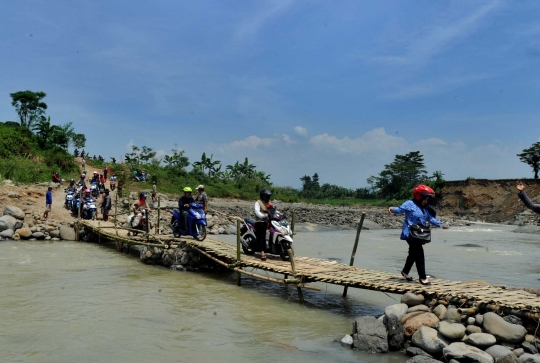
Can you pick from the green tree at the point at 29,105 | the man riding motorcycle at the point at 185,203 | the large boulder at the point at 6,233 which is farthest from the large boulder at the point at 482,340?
the green tree at the point at 29,105

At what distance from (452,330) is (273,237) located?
172 inches

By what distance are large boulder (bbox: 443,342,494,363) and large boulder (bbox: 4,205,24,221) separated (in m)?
16.8

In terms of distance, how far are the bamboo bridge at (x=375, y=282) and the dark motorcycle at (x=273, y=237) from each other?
196mm

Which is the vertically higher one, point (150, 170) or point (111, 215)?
point (150, 170)

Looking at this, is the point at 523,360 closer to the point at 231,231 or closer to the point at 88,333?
the point at 88,333

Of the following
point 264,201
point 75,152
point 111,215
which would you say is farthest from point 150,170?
point 264,201

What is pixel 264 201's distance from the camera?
8.79 meters

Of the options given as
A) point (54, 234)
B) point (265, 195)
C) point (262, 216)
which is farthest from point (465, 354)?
point (54, 234)

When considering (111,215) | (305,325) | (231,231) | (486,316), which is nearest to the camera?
(486,316)

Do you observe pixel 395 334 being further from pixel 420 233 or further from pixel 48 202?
pixel 48 202

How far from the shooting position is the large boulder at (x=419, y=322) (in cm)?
567

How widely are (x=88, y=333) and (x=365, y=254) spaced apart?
11896 millimetres

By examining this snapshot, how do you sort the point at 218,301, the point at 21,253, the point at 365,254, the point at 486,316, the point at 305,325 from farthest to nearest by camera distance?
the point at 365,254, the point at 21,253, the point at 218,301, the point at 305,325, the point at 486,316

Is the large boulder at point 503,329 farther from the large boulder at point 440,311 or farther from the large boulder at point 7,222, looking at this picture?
the large boulder at point 7,222
